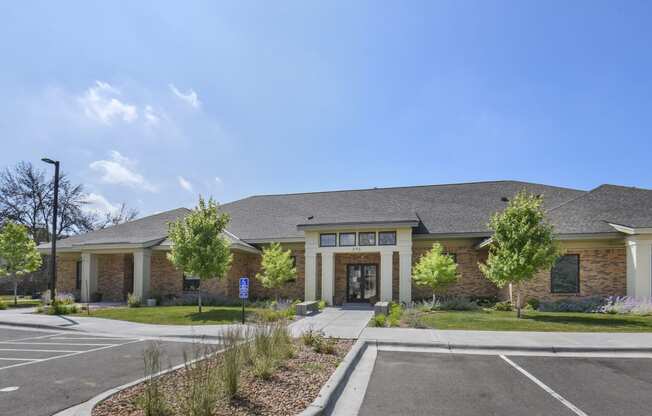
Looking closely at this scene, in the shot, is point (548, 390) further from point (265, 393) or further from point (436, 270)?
point (436, 270)

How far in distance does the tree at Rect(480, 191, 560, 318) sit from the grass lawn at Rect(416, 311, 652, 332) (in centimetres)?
142

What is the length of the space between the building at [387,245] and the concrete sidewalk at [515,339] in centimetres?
738

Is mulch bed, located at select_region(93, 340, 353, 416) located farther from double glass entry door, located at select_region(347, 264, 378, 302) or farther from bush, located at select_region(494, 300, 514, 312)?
double glass entry door, located at select_region(347, 264, 378, 302)

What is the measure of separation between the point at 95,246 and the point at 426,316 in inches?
787

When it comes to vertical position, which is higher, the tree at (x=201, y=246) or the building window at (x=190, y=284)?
the tree at (x=201, y=246)

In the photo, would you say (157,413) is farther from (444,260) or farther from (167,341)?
(444,260)

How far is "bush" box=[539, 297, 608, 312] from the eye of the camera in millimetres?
17531

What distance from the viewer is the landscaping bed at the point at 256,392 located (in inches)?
206

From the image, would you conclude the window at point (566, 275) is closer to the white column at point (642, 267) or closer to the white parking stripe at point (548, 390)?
the white column at point (642, 267)

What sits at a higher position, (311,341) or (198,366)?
(198,366)

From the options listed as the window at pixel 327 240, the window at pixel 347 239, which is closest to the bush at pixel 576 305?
the window at pixel 347 239

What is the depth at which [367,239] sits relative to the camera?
2127 cm

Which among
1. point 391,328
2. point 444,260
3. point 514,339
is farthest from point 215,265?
point 514,339

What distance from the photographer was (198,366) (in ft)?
17.1
